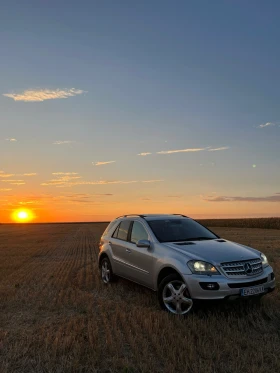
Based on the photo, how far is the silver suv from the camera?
19.8ft

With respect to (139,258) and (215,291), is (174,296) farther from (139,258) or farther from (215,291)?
(139,258)

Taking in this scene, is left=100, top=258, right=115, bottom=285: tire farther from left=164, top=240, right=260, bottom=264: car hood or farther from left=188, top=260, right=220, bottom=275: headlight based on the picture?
left=188, top=260, right=220, bottom=275: headlight

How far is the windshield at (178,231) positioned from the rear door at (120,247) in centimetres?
92

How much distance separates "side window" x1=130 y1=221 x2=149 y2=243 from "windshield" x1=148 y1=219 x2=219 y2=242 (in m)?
0.21

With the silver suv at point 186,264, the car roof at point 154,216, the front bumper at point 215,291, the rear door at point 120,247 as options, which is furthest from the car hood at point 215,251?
the rear door at point 120,247

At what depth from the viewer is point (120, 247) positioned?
8.62 metres

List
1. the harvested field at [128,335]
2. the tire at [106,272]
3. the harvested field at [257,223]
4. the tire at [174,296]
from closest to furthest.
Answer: the harvested field at [128,335]
the tire at [174,296]
the tire at [106,272]
the harvested field at [257,223]

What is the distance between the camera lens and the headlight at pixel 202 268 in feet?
19.9

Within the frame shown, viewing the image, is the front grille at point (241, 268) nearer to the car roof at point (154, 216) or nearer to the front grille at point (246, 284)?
the front grille at point (246, 284)

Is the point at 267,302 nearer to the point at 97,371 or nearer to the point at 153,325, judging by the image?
the point at 153,325

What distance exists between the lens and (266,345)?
4.94m

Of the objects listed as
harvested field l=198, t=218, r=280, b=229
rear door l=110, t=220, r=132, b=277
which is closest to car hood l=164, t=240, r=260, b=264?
rear door l=110, t=220, r=132, b=277

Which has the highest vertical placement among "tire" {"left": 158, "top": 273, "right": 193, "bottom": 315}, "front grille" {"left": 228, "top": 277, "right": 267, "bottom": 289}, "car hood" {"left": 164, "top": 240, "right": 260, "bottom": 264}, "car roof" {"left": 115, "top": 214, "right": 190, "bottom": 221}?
"car roof" {"left": 115, "top": 214, "right": 190, "bottom": 221}

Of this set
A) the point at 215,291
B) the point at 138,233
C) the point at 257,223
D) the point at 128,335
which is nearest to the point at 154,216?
the point at 138,233
